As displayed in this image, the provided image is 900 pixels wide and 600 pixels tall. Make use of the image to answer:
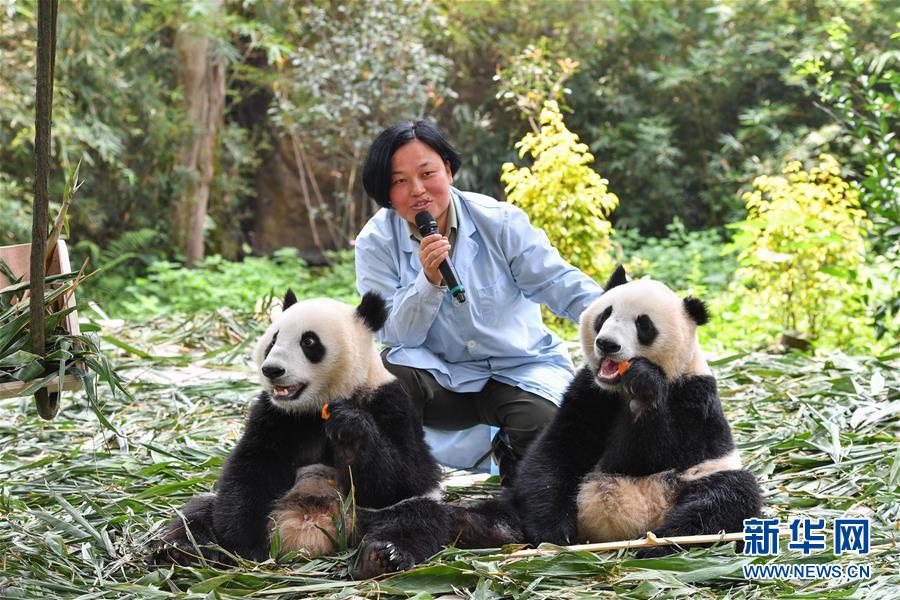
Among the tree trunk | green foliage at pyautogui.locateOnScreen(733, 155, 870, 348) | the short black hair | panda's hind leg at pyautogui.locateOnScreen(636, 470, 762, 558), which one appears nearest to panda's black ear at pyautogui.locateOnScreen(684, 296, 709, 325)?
panda's hind leg at pyautogui.locateOnScreen(636, 470, 762, 558)

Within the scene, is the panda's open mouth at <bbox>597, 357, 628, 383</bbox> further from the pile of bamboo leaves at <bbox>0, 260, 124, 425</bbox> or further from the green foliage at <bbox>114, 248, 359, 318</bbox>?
the green foliage at <bbox>114, 248, 359, 318</bbox>

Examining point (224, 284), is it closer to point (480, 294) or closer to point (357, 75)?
point (357, 75)

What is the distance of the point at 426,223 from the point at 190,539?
119 cm

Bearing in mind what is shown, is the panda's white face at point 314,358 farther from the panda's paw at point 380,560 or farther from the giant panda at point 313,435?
the panda's paw at point 380,560

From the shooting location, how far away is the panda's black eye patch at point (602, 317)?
2.74 metres

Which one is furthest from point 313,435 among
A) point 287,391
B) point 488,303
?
point 488,303

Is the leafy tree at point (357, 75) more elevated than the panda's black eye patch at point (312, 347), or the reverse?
the leafy tree at point (357, 75)

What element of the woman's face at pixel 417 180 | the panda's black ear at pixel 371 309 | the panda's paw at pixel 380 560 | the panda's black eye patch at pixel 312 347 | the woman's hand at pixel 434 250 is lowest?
the panda's paw at pixel 380 560

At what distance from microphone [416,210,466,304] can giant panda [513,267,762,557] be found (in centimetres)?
43

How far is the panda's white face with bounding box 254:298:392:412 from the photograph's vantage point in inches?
100

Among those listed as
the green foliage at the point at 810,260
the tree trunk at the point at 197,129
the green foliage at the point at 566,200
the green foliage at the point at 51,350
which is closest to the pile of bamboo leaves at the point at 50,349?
the green foliage at the point at 51,350

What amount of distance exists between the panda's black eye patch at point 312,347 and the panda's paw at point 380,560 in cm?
50

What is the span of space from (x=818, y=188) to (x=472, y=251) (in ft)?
11.5

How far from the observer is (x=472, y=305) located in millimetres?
3447
